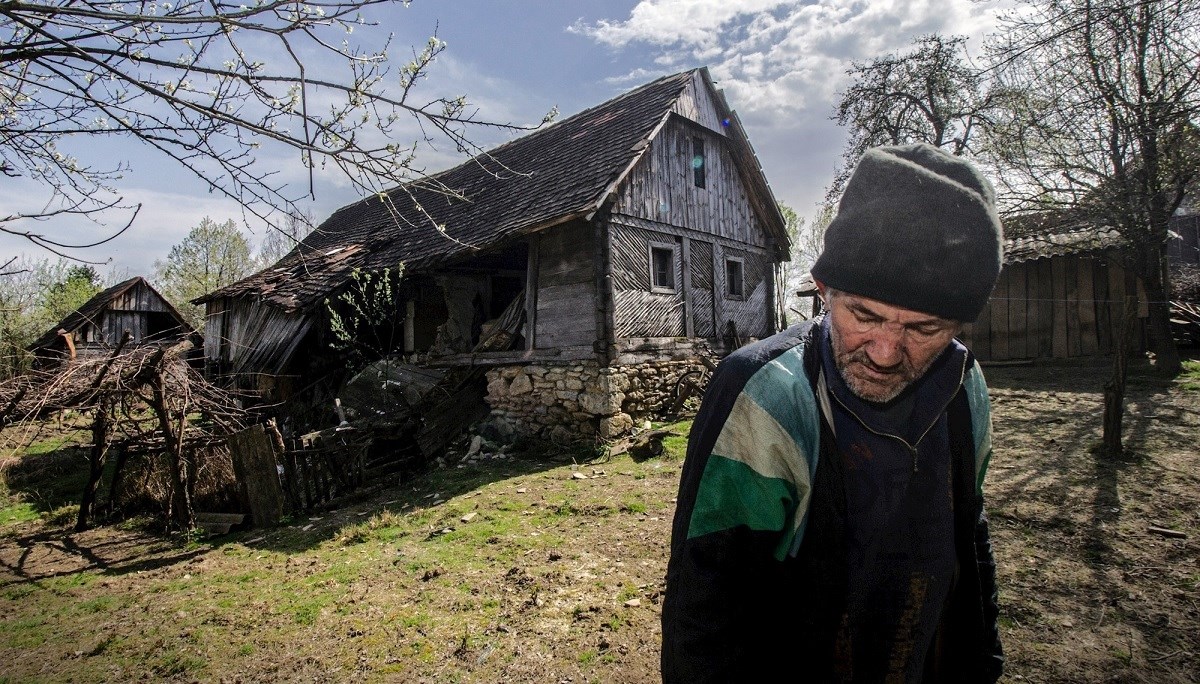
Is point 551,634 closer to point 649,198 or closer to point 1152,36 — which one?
point 649,198

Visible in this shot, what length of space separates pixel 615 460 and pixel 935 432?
7.12 meters

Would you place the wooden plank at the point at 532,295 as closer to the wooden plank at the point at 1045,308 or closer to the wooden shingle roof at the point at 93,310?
the wooden plank at the point at 1045,308

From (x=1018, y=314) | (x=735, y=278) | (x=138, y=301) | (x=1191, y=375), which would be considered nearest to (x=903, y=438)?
(x=735, y=278)

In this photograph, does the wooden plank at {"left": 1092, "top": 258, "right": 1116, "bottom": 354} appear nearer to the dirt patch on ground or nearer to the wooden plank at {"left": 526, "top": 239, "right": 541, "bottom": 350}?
the dirt patch on ground

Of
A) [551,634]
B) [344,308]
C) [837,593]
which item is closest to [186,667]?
[551,634]

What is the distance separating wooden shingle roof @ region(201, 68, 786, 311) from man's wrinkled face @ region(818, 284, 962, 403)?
7.39 meters

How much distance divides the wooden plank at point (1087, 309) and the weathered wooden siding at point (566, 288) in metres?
11.2

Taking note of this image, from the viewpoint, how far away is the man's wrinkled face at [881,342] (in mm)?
1241

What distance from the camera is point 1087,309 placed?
478 inches

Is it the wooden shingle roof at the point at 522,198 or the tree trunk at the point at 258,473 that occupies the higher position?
the wooden shingle roof at the point at 522,198

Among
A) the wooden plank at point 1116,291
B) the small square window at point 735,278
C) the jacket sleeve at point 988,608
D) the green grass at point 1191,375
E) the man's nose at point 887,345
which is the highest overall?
the small square window at point 735,278

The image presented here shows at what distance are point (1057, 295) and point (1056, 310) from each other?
1.13 ft

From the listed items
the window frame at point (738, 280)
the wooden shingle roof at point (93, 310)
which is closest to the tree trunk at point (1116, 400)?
the window frame at point (738, 280)

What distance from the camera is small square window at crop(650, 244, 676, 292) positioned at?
10602mm
